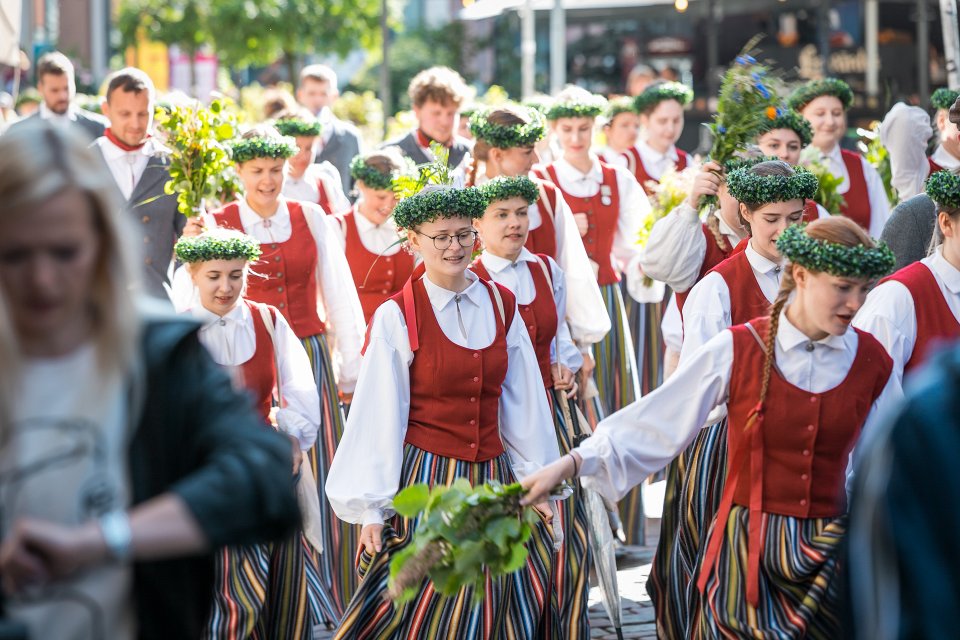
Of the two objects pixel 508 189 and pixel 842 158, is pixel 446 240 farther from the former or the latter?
pixel 842 158

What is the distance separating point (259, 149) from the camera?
24.8 ft

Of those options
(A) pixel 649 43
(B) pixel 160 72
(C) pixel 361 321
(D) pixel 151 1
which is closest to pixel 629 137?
(C) pixel 361 321

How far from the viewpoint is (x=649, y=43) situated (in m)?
24.3

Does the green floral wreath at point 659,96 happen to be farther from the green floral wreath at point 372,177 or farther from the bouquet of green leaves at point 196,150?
the bouquet of green leaves at point 196,150

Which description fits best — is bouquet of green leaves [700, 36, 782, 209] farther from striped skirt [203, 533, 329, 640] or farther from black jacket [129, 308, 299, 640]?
black jacket [129, 308, 299, 640]

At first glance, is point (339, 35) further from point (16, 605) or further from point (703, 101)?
point (16, 605)

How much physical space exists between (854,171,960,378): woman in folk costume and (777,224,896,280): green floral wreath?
821mm

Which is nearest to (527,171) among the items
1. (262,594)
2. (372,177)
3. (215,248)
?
(372,177)

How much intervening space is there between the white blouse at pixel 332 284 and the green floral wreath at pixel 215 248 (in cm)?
130

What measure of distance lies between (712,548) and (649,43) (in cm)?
2037

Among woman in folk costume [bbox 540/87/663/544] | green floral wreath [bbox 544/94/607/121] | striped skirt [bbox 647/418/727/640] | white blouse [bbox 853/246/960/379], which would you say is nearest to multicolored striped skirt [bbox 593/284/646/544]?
woman in folk costume [bbox 540/87/663/544]

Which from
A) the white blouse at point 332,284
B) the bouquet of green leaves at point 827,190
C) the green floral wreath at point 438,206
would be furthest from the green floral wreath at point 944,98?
the green floral wreath at point 438,206

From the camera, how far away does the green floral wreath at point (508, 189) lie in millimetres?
6500

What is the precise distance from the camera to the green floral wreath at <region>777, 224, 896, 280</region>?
14.0 ft
